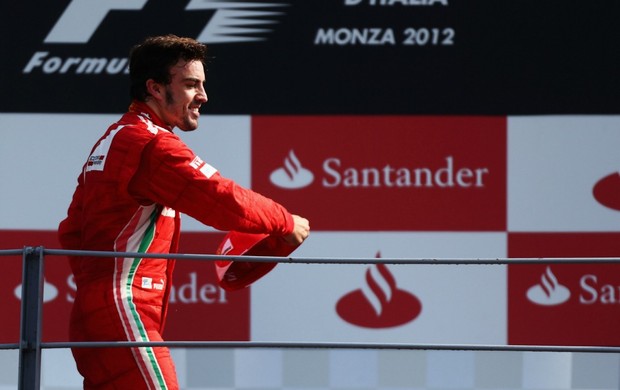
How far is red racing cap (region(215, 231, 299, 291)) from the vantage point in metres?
2.53

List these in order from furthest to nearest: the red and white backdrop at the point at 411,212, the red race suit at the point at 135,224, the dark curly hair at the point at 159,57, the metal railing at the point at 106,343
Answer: the red and white backdrop at the point at 411,212
the dark curly hair at the point at 159,57
the red race suit at the point at 135,224
the metal railing at the point at 106,343

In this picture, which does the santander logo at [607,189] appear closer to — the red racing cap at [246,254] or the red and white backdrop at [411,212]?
the red and white backdrop at [411,212]

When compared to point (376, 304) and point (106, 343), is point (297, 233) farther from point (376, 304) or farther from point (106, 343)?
point (376, 304)

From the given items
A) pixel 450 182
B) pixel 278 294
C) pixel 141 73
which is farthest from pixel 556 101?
pixel 141 73

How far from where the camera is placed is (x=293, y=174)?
3.64 meters

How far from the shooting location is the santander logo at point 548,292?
143 inches

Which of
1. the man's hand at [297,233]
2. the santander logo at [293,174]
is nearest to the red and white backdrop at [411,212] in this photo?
the santander logo at [293,174]

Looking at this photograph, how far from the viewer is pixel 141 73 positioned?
98.4 inches

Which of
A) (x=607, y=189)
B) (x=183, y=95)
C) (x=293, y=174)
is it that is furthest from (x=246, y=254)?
(x=607, y=189)

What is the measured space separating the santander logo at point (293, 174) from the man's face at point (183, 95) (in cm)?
112

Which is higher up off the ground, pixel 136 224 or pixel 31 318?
pixel 136 224

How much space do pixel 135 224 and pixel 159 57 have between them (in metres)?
0.38

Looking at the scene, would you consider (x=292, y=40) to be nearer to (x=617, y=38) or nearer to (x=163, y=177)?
(x=617, y=38)

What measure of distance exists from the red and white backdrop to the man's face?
3.63ft
